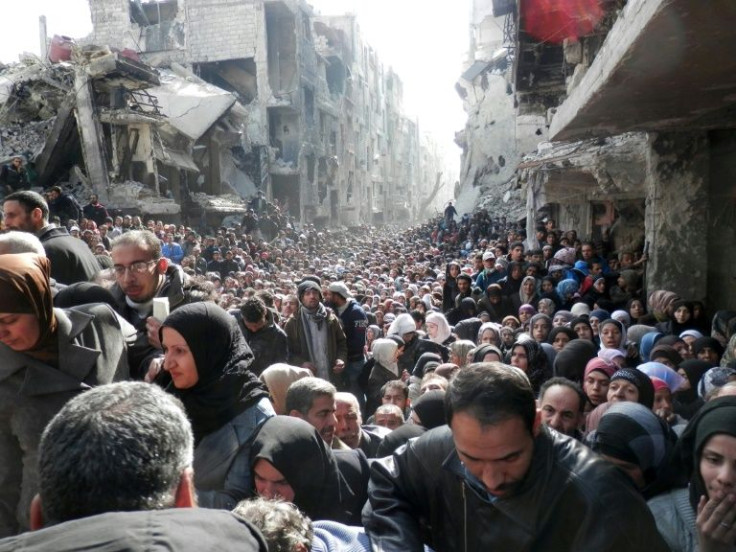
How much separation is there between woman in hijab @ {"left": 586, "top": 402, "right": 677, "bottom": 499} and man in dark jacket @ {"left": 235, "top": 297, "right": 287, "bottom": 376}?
10.9ft

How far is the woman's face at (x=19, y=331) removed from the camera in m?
2.14

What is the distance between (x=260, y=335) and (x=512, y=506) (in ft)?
12.5

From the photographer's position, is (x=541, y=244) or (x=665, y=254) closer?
(x=665, y=254)

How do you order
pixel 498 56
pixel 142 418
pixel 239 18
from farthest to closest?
pixel 498 56 < pixel 239 18 < pixel 142 418

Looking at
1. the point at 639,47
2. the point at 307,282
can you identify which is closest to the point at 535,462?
the point at 639,47

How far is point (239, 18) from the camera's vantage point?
1313 inches

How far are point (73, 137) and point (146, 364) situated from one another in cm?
2007

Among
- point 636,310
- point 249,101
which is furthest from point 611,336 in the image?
point 249,101

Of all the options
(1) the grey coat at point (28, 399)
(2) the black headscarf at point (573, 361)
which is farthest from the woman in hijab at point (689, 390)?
(1) the grey coat at point (28, 399)

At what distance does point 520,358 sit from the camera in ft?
16.9

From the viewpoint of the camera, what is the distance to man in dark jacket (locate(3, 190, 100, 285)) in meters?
3.40

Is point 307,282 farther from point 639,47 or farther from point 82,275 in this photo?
point 639,47

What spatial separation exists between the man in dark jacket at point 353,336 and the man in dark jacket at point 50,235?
3311 millimetres

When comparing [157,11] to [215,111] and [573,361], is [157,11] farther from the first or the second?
[573,361]
